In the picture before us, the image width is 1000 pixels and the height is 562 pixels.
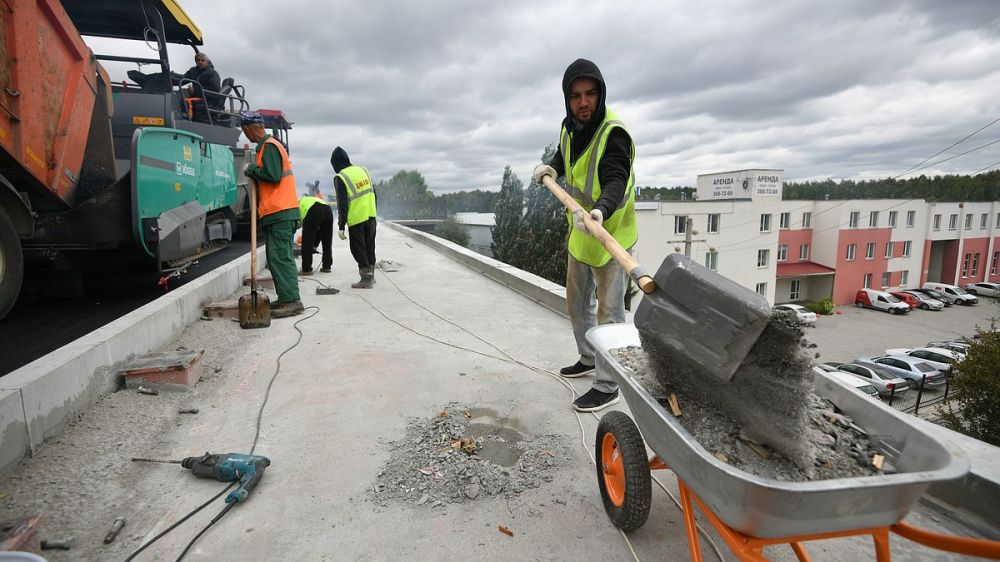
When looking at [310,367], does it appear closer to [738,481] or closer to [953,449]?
[738,481]

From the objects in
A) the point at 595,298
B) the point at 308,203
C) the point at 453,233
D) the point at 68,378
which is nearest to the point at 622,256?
the point at 595,298

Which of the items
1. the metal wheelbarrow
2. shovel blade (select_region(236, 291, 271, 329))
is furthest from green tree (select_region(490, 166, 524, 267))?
the metal wheelbarrow

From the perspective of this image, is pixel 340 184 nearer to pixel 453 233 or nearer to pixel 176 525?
pixel 176 525

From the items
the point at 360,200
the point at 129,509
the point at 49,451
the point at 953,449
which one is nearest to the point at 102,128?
the point at 360,200

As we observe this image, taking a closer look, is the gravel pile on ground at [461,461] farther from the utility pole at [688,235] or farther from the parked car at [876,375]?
the utility pole at [688,235]

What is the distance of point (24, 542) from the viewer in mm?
1611

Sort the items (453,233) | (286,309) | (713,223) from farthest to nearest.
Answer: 1. (453,233)
2. (713,223)
3. (286,309)

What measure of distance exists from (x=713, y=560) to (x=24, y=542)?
2.35 metres

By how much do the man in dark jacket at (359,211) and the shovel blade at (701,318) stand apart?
18.6 feet

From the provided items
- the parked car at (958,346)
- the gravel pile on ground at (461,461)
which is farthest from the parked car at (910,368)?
the gravel pile on ground at (461,461)

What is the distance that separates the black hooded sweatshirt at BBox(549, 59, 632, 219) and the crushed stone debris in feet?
3.82

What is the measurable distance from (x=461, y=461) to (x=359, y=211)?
5.04 meters

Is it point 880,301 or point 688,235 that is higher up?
point 688,235

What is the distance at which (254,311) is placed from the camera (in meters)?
4.73
